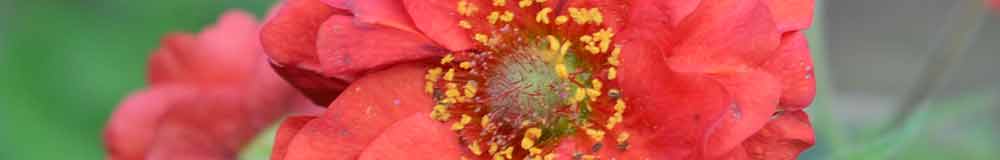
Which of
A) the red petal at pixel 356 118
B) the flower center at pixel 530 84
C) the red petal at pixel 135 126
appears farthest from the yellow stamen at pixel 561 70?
the red petal at pixel 135 126

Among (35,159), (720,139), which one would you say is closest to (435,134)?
(720,139)

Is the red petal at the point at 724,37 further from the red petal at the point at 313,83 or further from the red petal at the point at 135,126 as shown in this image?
the red petal at the point at 135,126

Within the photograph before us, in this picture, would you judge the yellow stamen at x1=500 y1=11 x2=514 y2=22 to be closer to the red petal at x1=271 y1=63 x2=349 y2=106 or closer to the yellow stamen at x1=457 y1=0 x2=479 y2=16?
the yellow stamen at x1=457 y1=0 x2=479 y2=16

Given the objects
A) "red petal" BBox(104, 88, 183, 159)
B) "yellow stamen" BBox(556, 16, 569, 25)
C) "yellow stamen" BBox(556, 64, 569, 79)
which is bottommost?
"red petal" BBox(104, 88, 183, 159)

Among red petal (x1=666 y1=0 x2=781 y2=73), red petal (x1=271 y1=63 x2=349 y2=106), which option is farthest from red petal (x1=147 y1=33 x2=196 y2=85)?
red petal (x1=666 y1=0 x2=781 y2=73)

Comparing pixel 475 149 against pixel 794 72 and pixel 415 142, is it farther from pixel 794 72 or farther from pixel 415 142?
pixel 794 72

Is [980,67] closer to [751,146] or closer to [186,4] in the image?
[186,4]

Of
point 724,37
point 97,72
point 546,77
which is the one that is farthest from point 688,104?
point 97,72
